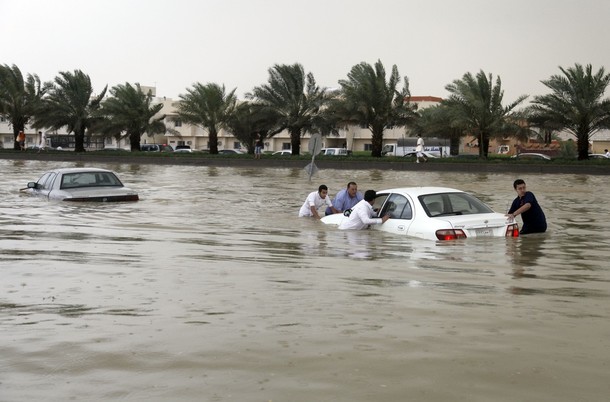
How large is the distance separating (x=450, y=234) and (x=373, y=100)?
3747cm

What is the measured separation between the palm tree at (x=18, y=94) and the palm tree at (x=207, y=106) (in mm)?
10669

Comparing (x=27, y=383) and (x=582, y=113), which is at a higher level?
(x=582, y=113)

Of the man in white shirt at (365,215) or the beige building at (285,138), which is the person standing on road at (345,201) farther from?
the beige building at (285,138)

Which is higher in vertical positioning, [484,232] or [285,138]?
[285,138]

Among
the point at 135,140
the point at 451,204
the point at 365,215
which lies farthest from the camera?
the point at 135,140

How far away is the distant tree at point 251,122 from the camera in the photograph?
51.8 meters

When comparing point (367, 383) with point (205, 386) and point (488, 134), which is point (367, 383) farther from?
point (488, 134)

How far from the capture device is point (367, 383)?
5082mm

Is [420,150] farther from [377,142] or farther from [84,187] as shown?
[84,187]

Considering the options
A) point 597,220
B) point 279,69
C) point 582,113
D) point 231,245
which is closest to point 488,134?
point 582,113

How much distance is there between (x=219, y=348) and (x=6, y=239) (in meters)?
8.07

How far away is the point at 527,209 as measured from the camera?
43.5 feet

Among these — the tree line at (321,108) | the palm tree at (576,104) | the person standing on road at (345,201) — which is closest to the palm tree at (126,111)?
the tree line at (321,108)

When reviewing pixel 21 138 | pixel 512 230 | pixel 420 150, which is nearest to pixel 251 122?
pixel 420 150
